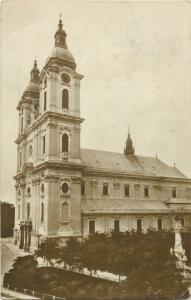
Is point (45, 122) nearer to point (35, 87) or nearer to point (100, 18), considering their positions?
point (35, 87)

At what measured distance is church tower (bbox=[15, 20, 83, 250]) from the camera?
18.1 meters

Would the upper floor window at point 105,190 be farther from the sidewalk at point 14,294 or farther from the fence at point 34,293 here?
the sidewalk at point 14,294

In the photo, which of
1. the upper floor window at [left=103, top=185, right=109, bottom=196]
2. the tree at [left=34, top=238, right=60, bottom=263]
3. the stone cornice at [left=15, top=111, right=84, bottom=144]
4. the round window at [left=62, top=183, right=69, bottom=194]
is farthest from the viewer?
the upper floor window at [left=103, top=185, right=109, bottom=196]

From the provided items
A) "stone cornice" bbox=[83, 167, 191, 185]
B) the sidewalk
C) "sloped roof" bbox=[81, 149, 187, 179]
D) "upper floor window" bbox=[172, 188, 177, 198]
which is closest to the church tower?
"stone cornice" bbox=[83, 167, 191, 185]

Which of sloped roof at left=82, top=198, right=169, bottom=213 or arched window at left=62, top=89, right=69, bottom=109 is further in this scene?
sloped roof at left=82, top=198, right=169, bottom=213

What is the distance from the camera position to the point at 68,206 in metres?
18.6

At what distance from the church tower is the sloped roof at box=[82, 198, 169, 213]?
1.45 meters

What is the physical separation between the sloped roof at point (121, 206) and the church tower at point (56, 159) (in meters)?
1.45

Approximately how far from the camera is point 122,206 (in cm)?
2194

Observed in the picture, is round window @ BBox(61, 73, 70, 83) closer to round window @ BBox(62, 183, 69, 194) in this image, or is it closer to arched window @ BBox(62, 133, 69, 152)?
arched window @ BBox(62, 133, 69, 152)

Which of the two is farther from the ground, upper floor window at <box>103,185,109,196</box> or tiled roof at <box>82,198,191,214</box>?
upper floor window at <box>103,185,109,196</box>

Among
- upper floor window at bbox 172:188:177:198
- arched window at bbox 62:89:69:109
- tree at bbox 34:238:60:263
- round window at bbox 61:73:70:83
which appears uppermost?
round window at bbox 61:73:70:83

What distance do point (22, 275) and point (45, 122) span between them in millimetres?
9326

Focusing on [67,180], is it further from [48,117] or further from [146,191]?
[146,191]
